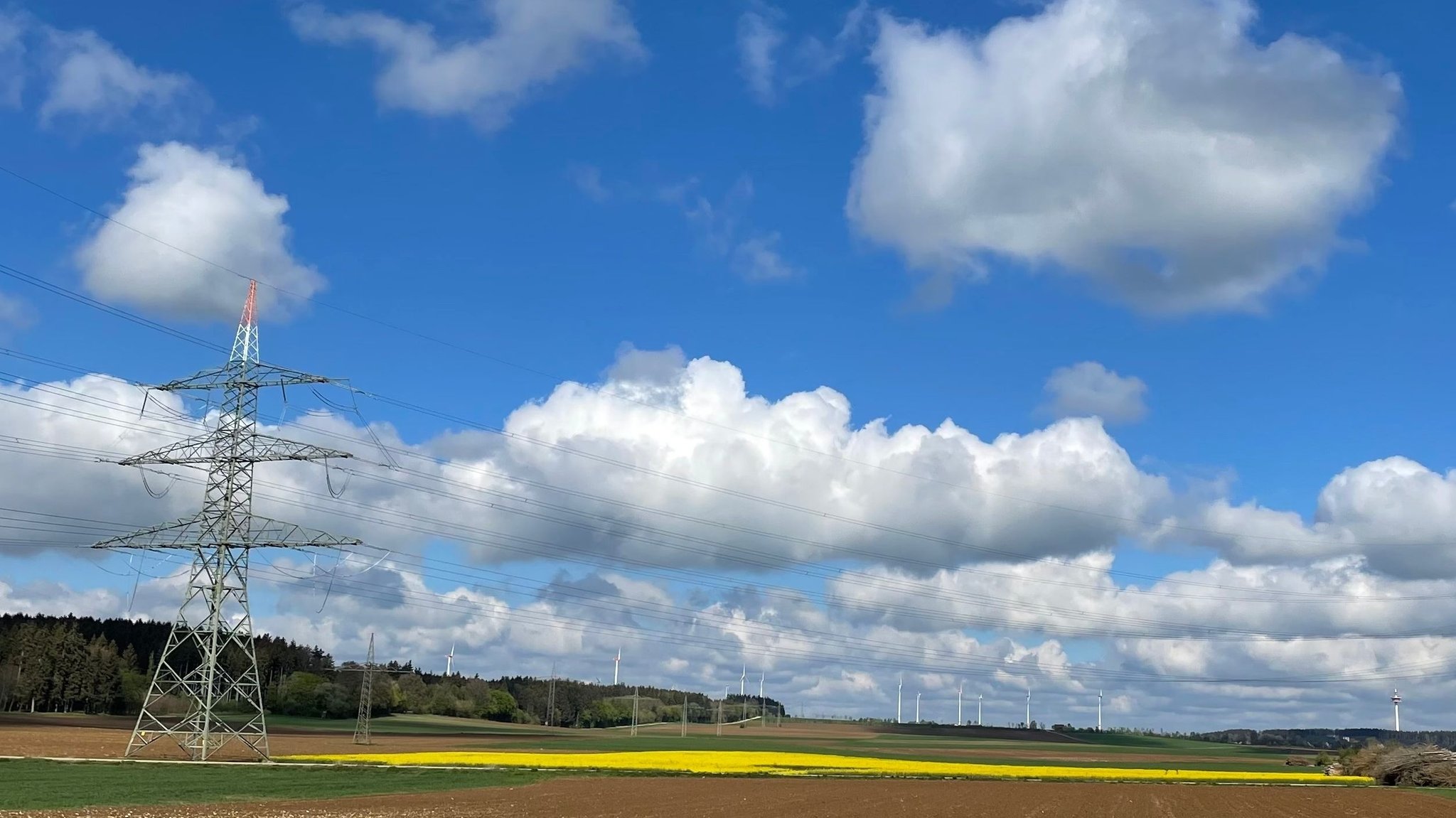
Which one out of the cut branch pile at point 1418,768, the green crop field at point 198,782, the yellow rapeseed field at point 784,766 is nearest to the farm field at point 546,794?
the green crop field at point 198,782

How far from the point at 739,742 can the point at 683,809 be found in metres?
127

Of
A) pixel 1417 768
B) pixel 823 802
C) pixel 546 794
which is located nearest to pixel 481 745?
pixel 546 794

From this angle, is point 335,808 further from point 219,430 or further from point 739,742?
point 739,742

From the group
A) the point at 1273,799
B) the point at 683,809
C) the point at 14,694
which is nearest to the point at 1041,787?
the point at 1273,799

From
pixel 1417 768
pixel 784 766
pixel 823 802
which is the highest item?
pixel 823 802

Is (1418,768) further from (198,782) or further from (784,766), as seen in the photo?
(198,782)

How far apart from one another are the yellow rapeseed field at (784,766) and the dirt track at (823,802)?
13.8 m

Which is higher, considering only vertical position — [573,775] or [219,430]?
[219,430]

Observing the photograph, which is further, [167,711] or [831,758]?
[167,711]

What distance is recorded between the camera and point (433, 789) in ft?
207

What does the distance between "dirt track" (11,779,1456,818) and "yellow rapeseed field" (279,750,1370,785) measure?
1384 centimetres

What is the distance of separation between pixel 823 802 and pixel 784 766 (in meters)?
49.1

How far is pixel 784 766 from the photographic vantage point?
4183 inches

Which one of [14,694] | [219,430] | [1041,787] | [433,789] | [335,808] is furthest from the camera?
[14,694]
